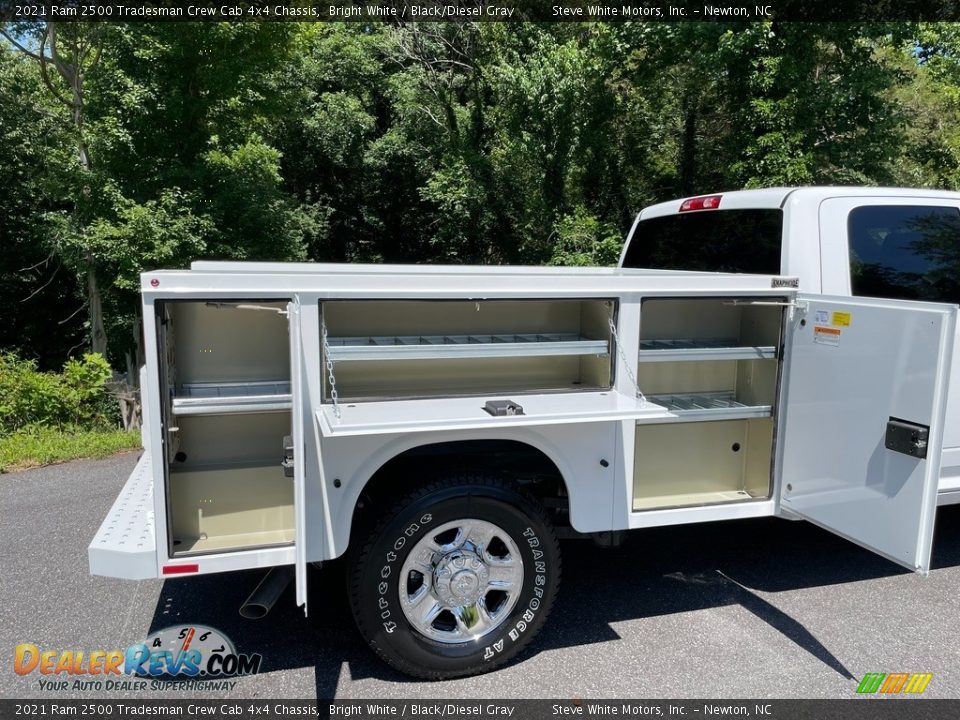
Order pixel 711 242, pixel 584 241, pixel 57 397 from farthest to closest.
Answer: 1. pixel 584 241
2. pixel 57 397
3. pixel 711 242

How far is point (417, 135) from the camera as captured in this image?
18.2m

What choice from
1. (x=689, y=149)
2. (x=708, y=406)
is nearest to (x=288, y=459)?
(x=708, y=406)

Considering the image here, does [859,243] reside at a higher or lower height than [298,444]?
higher

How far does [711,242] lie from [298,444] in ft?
10.1

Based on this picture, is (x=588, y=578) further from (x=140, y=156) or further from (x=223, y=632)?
(x=140, y=156)

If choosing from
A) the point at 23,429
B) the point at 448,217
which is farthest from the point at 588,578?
the point at 448,217

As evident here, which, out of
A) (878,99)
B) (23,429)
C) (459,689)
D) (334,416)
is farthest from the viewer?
(878,99)

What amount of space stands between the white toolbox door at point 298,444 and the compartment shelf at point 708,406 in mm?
1739

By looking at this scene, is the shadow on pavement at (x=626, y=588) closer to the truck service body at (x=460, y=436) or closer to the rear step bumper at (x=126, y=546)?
the truck service body at (x=460, y=436)

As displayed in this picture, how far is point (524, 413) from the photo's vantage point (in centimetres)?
309

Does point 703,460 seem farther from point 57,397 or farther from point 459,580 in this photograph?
point 57,397

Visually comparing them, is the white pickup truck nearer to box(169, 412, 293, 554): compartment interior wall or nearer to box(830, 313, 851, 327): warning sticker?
box(830, 313, 851, 327): warning sticker

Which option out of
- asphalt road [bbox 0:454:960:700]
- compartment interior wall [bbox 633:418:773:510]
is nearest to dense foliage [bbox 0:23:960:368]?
asphalt road [bbox 0:454:960:700]

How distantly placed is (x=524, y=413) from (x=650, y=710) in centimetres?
138
